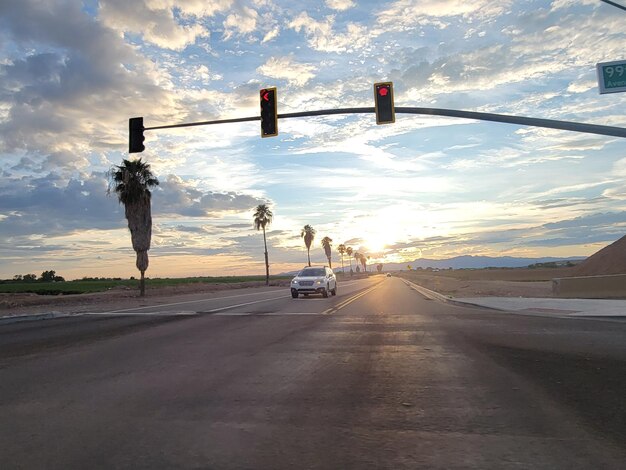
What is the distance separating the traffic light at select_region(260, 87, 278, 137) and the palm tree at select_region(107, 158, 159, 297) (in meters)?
25.6

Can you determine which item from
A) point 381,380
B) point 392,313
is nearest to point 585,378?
point 381,380

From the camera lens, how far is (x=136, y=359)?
9359mm

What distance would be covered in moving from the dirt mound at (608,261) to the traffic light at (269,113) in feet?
83.5

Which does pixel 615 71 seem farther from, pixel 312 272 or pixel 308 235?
pixel 308 235

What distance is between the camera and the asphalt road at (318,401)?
4500 mm

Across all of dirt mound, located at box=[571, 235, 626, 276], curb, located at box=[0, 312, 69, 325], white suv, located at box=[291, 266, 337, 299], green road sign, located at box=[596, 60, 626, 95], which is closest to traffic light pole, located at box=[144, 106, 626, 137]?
green road sign, located at box=[596, 60, 626, 95]

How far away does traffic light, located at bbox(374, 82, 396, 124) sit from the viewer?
17234 millimetres

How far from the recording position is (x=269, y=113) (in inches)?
695

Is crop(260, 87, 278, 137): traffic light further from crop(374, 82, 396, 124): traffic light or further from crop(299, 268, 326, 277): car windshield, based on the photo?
crop(299, 268, 326, 277): car windshield

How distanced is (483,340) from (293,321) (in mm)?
6422

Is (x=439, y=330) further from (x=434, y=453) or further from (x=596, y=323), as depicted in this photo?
(x=434, y=453)

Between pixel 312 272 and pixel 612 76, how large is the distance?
20.1m

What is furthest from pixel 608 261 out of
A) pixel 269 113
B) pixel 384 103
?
pixel 269 113

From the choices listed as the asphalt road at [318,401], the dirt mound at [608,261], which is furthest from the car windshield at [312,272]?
the asphalt road at [318,401]
